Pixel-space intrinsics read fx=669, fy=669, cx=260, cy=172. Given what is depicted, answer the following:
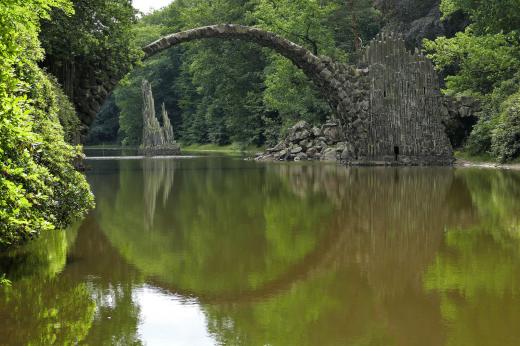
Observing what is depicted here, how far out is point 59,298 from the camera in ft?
20.5

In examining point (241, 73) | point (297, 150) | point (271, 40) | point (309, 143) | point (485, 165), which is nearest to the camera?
point (485, 165)

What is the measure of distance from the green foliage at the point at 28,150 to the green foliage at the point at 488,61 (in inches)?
795

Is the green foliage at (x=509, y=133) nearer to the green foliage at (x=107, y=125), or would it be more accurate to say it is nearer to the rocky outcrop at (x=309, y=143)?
the rocky outcrop at (x=309, y=143)

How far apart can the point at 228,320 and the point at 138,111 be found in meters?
72.4

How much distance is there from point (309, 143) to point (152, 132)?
13.8 m

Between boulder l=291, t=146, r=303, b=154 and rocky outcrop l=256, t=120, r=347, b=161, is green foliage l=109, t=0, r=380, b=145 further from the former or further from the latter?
boulder l=291, t=146, r=303, b=154

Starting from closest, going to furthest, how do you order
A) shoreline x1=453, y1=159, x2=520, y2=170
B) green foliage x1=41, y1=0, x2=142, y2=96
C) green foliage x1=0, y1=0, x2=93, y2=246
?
green foliage x1=0, y1=0, x2=93, y2=246 → green foliage x1=41, y1=0, x2=142, y2=96 → shoreline x1=453, y1=159, x2=520, y2=170

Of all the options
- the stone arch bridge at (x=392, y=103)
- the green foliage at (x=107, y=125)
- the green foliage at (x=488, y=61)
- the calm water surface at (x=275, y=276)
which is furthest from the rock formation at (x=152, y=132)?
the green foliage at (x=107, y=125)

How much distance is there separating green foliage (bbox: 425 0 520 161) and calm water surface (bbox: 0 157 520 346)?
14778 millimetres

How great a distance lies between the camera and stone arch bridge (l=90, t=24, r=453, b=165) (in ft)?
92.2

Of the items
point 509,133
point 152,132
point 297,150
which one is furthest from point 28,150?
point 152,132

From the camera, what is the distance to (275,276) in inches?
284

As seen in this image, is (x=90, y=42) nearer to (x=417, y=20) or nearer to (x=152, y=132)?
(x=152, y=132)

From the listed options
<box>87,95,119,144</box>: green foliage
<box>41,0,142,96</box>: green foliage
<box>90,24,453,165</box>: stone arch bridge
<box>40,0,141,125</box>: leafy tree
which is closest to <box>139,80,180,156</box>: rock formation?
<box>90,24,453,165</box>: stone arch bridge
